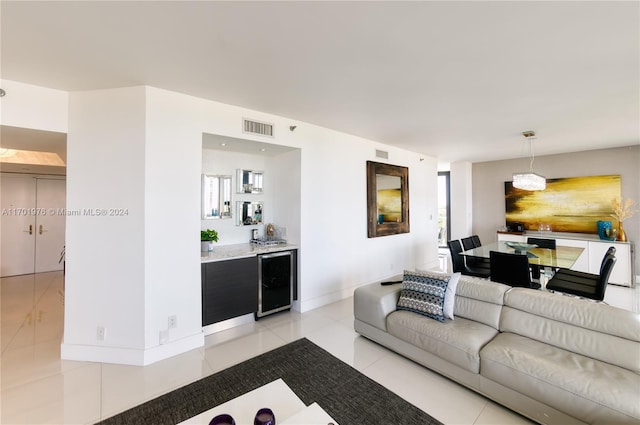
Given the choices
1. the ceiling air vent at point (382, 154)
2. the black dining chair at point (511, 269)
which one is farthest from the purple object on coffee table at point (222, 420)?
the ceiling air vent at point (382, 154)

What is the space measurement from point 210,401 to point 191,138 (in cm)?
250

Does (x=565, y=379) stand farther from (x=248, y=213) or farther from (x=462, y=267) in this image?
(x=248, y=213)

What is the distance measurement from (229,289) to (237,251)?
0.48 metres

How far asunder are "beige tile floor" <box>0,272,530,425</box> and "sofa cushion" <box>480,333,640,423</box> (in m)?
0.34

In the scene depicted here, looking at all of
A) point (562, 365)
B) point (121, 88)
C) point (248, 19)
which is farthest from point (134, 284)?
point (562, 365)

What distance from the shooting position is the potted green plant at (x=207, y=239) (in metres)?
3.31

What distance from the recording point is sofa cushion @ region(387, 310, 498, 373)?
83.7 inches

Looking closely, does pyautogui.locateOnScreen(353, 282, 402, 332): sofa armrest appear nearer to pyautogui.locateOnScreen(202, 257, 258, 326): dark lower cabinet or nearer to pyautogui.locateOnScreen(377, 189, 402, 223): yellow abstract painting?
pyautogui.locateOnScreen(202, 257, 258, 326): dark lower cabinet

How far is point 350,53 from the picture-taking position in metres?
2.11

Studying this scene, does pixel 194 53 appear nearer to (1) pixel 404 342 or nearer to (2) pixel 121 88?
(2) pixel 121 88

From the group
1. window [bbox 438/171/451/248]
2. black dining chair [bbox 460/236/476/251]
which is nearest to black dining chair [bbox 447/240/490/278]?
black dining chair [bbox 460/236/476/251]

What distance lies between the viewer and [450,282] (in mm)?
2611

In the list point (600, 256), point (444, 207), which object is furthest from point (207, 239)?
point (600, 256)

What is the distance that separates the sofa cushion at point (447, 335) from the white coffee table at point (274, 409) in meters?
1.20
